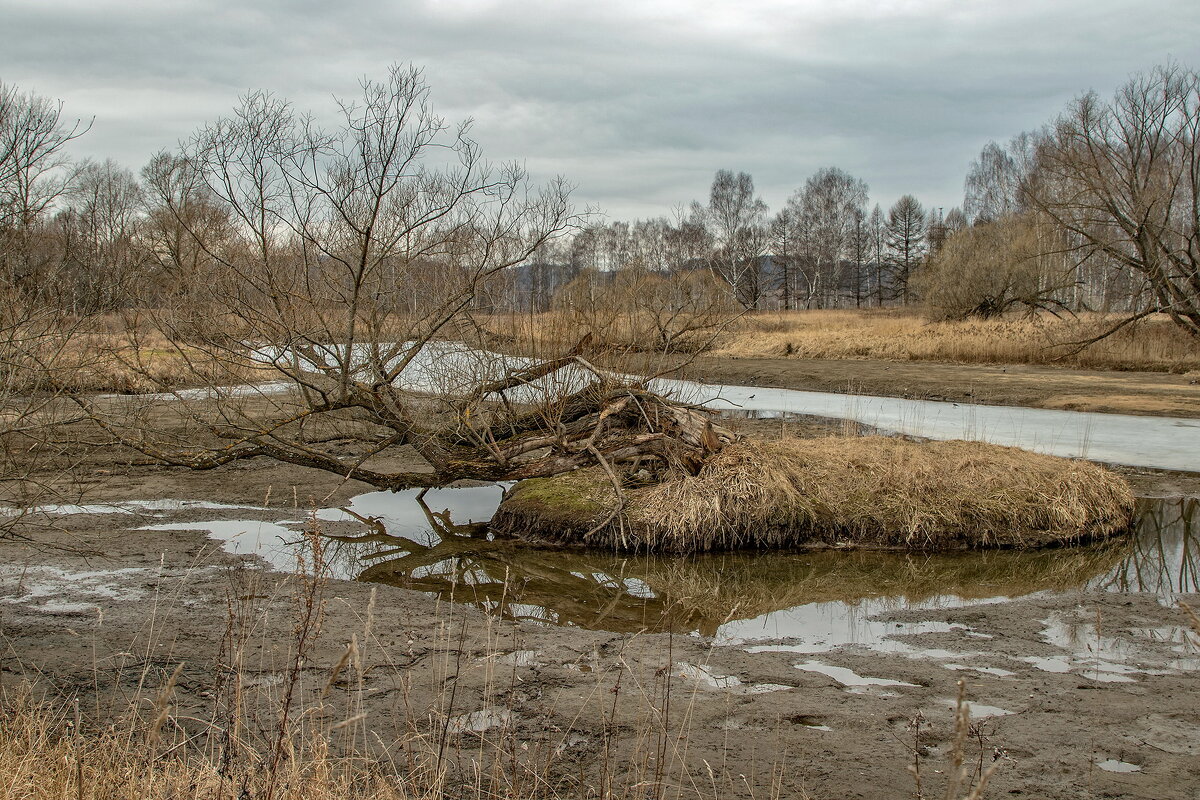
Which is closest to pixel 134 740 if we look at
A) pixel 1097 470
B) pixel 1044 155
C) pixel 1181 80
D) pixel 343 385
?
pixel 343 385

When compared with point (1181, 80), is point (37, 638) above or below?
below

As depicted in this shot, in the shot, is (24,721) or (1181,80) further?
(1181,80)

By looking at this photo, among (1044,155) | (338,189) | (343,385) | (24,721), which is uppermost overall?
(1044,155)

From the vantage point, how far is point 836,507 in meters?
10.7

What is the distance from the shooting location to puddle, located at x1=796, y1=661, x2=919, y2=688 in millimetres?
5965

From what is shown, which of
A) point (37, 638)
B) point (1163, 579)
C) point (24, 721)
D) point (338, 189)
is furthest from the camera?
point (338, 189)

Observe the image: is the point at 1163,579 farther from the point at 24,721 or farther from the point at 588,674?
the point at 24,721

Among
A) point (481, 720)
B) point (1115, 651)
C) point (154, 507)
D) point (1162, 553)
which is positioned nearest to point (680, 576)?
point (1115, 651)

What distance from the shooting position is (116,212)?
13539 mm

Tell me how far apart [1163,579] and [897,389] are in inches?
607

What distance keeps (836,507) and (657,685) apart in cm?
550

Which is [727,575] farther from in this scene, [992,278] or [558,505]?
[992,278]

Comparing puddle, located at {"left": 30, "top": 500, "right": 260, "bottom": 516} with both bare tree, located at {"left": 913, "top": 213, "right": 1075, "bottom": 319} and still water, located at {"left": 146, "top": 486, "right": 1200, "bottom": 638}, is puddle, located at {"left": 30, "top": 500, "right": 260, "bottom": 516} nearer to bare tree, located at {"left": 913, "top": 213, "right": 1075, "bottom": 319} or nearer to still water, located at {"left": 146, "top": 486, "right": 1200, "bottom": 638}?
still water, located at {"left": 146, "top": 486, "right": 1200, "bottom": 638}

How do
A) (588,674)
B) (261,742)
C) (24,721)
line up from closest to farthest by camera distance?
(24,721)
(261,742)
(588,674)
